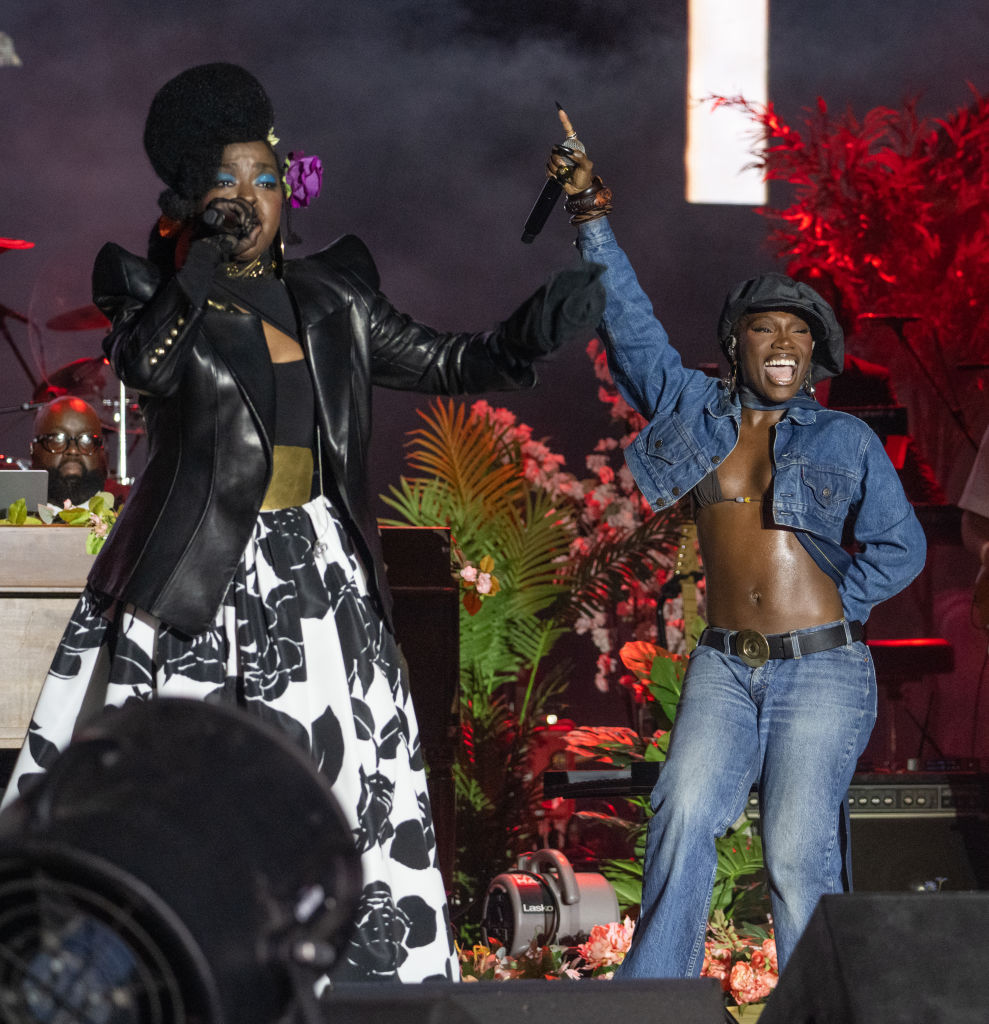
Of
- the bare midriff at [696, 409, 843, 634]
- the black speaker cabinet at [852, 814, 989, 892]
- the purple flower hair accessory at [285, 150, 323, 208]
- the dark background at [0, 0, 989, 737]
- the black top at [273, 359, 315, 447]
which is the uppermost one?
the dark background at [0, 0, 989, 737]

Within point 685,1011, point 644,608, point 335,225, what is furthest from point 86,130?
point 685,1011

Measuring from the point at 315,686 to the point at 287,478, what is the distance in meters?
0.37

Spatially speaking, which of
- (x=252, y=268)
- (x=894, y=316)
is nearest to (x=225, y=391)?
(x=252, y=268)

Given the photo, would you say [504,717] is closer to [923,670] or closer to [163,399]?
[923,670]

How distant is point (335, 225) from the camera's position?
289 inches

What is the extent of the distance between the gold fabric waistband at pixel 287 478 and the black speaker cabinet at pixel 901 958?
119 cm

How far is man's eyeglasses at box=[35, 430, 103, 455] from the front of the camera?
211 inches

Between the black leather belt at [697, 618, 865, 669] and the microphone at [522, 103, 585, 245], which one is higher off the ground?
the microphone at [522, 103, 585, 245]

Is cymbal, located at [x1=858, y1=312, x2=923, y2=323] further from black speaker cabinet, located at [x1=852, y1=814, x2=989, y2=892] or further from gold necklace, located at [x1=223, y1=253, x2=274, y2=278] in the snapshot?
gold necklace, located at [x1=223, y1=253, x2=274, y2=278]

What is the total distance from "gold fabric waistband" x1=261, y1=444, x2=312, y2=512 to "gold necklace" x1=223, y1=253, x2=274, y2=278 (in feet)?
1.04

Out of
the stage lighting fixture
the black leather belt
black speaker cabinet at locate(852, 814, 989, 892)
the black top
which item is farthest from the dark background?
the stage lighting fixture

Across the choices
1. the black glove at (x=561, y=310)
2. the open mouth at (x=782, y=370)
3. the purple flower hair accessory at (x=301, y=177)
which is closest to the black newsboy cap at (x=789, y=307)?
the open mouth at (x=782, y=370)

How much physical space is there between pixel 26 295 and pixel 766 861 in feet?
17.9

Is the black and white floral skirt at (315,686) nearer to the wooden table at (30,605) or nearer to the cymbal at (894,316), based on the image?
the wooden table at (30,605)
